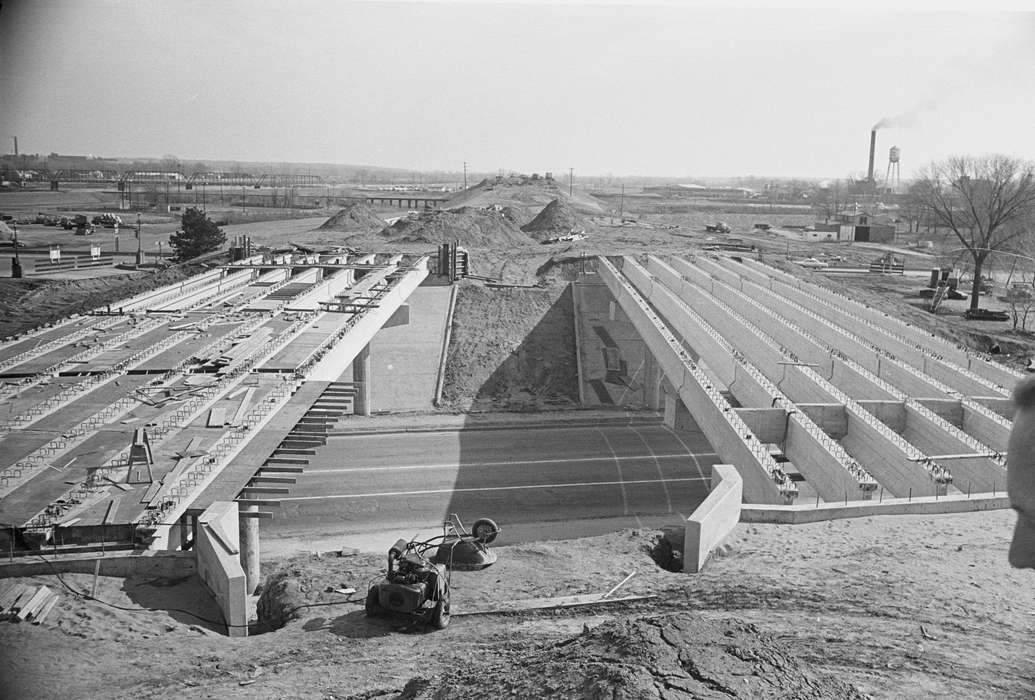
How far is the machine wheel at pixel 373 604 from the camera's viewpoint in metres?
8.30

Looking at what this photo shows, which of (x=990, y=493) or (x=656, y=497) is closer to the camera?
(x=990, y=493)

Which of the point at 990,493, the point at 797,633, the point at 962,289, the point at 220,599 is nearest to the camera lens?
the point at 797,633

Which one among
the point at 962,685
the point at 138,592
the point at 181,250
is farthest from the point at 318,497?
the point at 181,250

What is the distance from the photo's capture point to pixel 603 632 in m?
5.93

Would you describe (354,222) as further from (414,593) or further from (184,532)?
(414,593)

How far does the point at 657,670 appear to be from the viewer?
502 centimetres

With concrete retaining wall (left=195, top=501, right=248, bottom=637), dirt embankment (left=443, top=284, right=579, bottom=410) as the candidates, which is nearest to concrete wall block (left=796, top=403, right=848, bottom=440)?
concrete retaining wall (left=195, top=501, right=248, bottom=637)

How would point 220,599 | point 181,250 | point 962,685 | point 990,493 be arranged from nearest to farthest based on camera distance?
1. point 962,685
2. point 220,599
3. point 990,493
4. point 181,250

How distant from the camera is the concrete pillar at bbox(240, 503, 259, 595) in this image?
34.2 feet

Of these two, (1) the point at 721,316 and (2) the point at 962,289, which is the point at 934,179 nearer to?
(2) the point at 962,289

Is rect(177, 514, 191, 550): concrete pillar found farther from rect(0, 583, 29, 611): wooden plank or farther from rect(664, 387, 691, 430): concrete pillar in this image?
rect(664, 387, 691, 430): concrete pillar

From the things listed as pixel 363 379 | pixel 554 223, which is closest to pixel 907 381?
pixel 363 379

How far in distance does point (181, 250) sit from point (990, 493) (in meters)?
33.4

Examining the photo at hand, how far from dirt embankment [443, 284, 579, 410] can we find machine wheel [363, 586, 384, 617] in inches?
629
